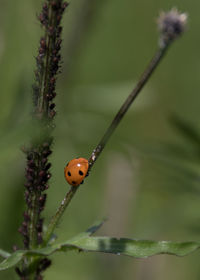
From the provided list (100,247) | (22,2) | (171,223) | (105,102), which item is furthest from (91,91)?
(100,247)

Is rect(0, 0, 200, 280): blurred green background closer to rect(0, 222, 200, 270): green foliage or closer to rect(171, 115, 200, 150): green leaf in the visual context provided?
rect(171, 115, 200, 150): green leaf

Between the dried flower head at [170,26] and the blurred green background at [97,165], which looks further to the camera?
the blurred green background at [97,165]

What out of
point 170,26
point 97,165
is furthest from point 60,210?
point 97,165

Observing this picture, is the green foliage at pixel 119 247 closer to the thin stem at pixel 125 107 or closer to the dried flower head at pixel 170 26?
the thin stem at pixel 125 107

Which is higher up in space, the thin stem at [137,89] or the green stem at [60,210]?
the thin stem at [137,89]

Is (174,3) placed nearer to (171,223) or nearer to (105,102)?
(105,102)

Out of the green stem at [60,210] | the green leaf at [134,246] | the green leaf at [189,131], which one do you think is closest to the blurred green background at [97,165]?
the green leaf at [189,131]
